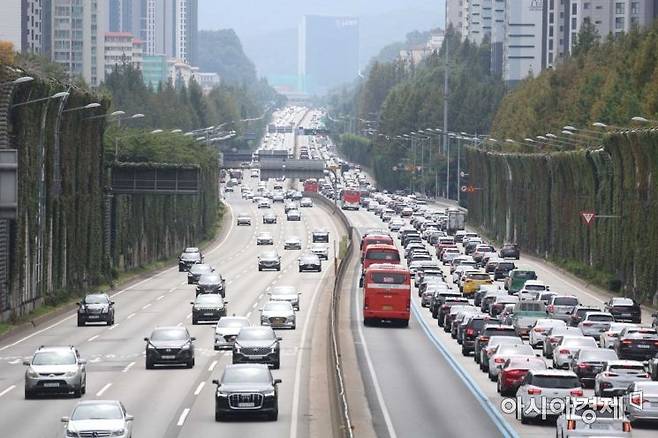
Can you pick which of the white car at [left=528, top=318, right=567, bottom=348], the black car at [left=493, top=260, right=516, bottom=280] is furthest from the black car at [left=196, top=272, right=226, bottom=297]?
the white car at [left=528, top=318, right=567, bottom=348]

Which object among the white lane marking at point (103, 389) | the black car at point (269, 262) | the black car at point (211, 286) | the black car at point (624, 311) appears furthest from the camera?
the black car at point (269, 262)

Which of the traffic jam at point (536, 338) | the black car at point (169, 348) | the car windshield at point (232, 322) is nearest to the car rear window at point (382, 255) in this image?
the traffic jam at point (536, 338)

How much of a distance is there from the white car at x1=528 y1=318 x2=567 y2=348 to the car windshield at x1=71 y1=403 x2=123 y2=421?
105ft

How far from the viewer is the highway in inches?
1704

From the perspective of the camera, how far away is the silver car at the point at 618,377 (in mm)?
46344

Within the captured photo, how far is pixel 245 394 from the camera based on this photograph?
142 feet

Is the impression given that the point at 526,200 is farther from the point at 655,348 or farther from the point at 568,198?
the point at 655,348

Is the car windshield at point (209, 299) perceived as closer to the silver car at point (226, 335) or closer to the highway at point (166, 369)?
the highway at point (166, 369)

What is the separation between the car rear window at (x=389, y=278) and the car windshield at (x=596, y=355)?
24.4 meters

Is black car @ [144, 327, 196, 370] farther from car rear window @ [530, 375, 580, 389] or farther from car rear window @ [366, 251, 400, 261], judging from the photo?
car rear window @ [366, 251, 400, 261]

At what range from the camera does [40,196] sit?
90.1 metres

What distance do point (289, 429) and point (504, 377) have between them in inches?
379

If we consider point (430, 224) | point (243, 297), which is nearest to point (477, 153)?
point (430, 224)

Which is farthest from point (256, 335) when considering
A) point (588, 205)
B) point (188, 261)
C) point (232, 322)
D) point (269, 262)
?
point (188, 261)
